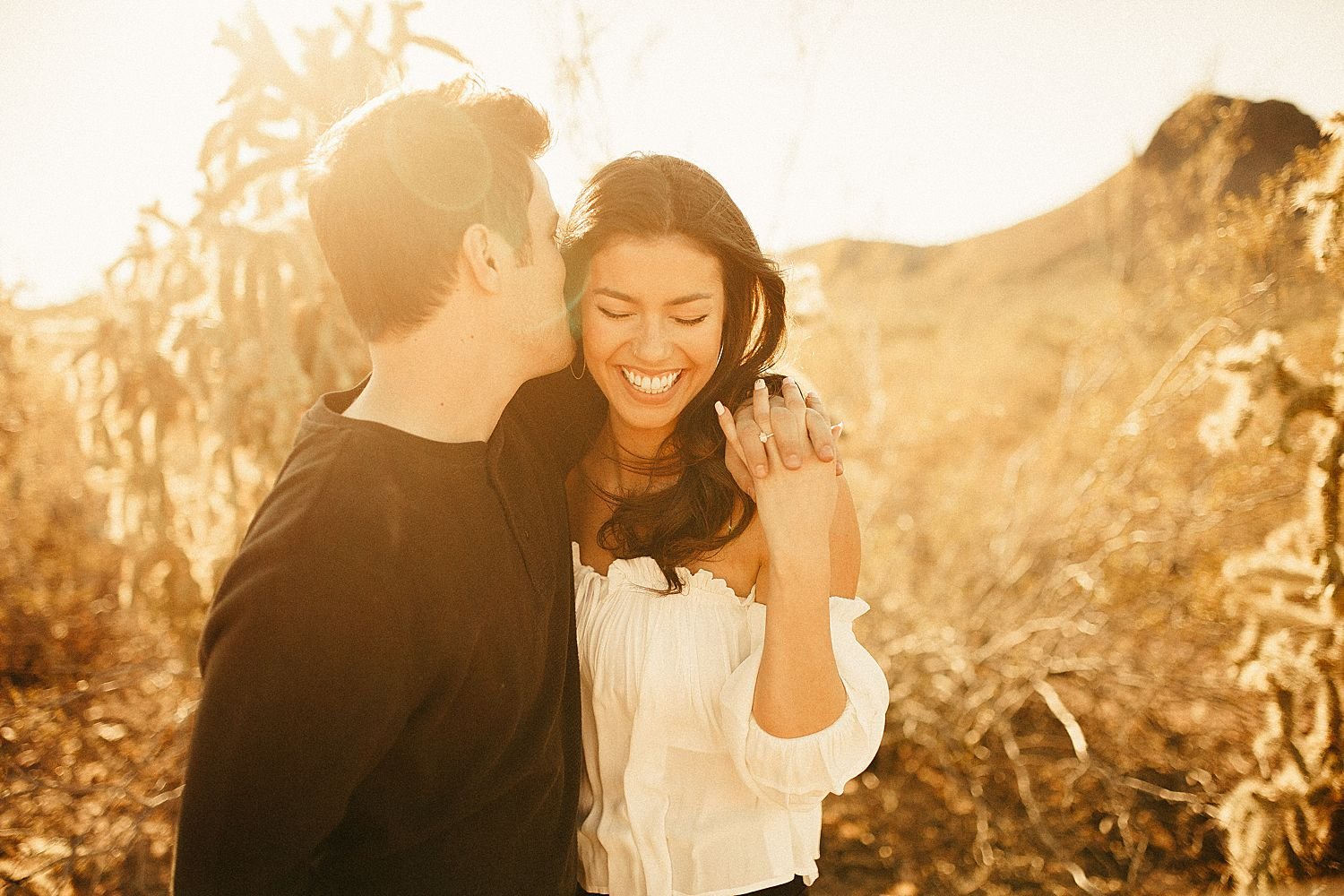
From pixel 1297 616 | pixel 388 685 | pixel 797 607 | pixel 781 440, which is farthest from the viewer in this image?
pixel 1297 616

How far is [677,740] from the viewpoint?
2074mm

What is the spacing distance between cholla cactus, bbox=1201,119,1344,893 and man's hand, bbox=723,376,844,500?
2153 millimetres

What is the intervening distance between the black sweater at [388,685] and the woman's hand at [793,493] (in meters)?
0.51

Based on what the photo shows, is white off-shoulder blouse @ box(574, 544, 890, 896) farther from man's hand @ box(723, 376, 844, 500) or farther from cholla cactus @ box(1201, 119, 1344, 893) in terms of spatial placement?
cholla cactus @ box(1201, 119, 1344, 893)

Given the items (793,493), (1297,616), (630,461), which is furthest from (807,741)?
(1297,616)

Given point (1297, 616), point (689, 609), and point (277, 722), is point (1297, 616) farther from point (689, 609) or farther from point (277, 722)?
point (277, 722)

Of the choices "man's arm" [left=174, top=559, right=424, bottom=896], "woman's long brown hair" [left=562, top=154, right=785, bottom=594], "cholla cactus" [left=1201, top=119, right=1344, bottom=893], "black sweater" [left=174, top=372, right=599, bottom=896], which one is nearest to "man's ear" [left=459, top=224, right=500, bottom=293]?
"black sweater" [left=174, top=372, right=599, bottom=896]

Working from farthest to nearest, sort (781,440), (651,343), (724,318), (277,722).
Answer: (724,318)
(651,343)
(781,440)
(277,722)

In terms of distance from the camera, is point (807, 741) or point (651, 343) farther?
point (651, 343)

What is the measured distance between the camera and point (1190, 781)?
14.4 feet

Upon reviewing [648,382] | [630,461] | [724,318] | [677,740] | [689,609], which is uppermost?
[724,318]

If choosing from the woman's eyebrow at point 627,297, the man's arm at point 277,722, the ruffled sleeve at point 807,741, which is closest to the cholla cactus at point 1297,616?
the ruffled sleeve at point 807,741

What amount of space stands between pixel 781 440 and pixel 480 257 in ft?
2.63

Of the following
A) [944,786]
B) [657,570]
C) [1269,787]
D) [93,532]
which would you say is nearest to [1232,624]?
[1269,787]
